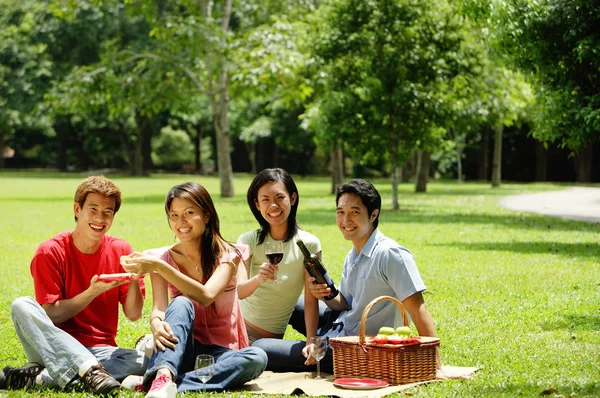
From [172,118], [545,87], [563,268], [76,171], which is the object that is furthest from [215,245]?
[76,171]

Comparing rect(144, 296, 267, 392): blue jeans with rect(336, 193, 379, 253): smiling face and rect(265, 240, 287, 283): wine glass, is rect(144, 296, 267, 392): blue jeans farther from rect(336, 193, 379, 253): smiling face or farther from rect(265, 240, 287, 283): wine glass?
rect(336, 193, 379, 253): smiling face

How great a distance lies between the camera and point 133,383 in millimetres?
6086

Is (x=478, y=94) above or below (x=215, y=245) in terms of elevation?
above

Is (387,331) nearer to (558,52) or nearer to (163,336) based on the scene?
(163,336)

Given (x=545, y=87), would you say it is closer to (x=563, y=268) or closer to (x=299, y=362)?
(x=563, y=268)

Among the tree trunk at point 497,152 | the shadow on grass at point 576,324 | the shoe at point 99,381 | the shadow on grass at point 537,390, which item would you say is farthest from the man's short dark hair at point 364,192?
the tree trunk at point 497,152

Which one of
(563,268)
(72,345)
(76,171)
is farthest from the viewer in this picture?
(76,171)

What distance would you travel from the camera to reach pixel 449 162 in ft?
197

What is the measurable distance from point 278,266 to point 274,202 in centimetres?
52

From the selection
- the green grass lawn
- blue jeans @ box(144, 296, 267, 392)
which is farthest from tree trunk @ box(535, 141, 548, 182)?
blue jeans @ box(144, 296, 267, 392)

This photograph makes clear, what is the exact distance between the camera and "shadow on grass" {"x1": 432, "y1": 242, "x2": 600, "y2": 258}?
50.0 feet

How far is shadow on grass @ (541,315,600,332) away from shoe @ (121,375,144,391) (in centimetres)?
433

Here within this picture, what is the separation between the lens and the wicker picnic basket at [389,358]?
608 cm

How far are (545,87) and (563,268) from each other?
14.6 feet
